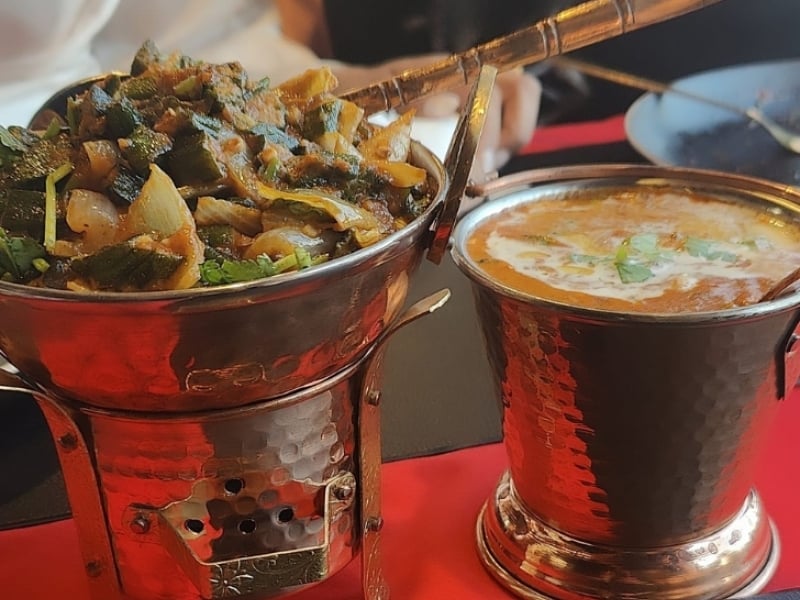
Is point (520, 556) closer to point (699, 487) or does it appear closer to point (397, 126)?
point (699, 487)

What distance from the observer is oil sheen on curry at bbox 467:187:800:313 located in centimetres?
82

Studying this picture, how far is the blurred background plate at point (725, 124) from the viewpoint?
1873 millimetres

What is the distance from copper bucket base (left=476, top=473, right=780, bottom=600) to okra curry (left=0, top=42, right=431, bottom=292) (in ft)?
1.31

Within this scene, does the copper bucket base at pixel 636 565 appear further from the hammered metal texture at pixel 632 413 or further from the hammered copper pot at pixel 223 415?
the hammered copper pot at pixel 223 415

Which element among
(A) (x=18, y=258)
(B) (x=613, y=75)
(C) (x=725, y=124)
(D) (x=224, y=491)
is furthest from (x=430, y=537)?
(B) (x=613, y=75)

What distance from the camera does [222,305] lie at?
604mm

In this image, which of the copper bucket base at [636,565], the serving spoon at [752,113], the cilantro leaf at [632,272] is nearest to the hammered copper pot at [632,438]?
the copper bucket base at [636,565]

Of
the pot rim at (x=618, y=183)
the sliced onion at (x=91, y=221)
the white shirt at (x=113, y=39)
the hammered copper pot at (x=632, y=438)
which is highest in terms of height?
the white shirt at (x=113, y=39)

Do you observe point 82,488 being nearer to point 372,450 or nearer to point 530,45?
point 372,450

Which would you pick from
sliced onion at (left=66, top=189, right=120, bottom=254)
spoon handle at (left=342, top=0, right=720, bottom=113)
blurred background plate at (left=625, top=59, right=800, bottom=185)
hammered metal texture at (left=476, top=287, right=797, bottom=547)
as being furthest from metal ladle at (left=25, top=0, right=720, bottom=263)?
blurred background plate at (left=625, top=59, right=800, bottom=185)

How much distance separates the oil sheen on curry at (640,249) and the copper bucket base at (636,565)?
27cm

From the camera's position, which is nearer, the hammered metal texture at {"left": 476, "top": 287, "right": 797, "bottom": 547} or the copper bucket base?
the hammered metal texture at {"left": 476, "top": 287, "right": 797, "bottom": 547}

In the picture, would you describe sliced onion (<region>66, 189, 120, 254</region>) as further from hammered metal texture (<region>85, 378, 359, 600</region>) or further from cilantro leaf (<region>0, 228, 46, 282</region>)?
hammered metal texture (<region>85, 378, 359, 600</region>)

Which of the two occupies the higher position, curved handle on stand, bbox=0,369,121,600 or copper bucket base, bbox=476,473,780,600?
curved handle on stand, bbox=0,369,121,600
